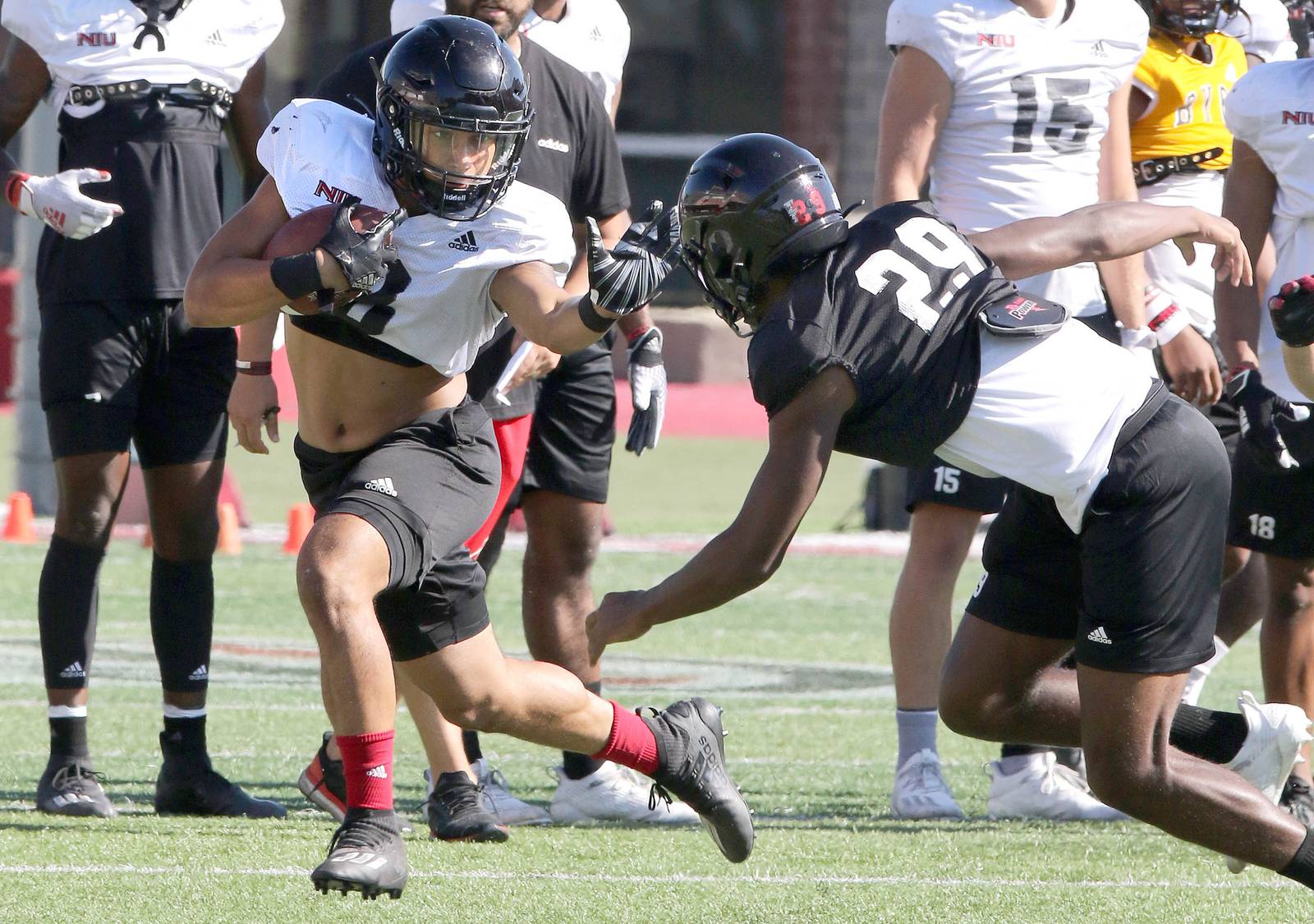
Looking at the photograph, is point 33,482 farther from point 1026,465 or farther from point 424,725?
point 1026,465

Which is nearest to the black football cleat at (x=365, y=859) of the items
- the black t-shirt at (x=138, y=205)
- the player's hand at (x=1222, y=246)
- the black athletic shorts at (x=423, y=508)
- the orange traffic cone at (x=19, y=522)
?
the black athletic shorts at (x=423, y=508)

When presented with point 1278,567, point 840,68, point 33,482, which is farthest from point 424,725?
point 840,68

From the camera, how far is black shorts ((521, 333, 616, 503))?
5441mm

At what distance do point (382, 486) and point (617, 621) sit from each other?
2.46 feet

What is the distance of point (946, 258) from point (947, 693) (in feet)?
3.00

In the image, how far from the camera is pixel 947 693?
423 cm

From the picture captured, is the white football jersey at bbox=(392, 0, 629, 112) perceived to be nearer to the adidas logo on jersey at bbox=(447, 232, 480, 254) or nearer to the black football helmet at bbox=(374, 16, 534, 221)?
the black football helmet at bbox=(374, 16, 534, 221)

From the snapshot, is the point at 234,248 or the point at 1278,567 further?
the point at 1278,567

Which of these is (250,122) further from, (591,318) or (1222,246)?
(1222,246)

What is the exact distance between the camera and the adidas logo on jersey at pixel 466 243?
4371 millimetres

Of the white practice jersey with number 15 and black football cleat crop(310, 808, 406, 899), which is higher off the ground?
the white practice jersey with number 15

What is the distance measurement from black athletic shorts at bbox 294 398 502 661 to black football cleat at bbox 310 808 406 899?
482 millimetres

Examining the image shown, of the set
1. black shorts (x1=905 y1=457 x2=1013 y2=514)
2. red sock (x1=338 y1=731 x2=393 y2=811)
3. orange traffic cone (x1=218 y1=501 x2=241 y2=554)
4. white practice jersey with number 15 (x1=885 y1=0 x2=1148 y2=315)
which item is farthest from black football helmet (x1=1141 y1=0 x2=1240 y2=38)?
orange traffic cone (x1=218 y1=501 x2=241 y2=554)

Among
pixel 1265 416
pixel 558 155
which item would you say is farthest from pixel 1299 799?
pixel 558 155
